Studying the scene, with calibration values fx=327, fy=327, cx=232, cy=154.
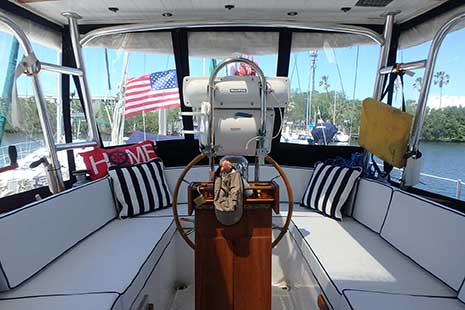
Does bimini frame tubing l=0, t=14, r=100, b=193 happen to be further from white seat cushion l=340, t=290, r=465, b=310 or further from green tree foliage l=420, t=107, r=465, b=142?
green tree foliage l=420, t=107, r=465, b=142

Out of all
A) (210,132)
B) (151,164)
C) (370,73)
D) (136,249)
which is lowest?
(136,249)

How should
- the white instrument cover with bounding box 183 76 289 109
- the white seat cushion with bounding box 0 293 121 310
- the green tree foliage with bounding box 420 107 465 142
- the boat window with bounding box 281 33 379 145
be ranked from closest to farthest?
the white seat cushion with bounding box 0 293 121 310, the white instrument cover with bounding box 183 76 289 109, the green tree foliage with bounding box 420 107 465 142, the boat window with bounding box 281 33 379 145

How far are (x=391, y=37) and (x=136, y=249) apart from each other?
2.70 metres

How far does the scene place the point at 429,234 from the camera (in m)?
1.66

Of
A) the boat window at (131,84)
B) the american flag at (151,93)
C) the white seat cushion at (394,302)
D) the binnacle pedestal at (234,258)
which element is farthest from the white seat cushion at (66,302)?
the american flag at (151,93)

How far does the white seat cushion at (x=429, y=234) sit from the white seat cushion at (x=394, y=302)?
115 millimetres

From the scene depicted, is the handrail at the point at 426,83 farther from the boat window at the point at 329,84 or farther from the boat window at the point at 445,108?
the boat window at the point at 329,84

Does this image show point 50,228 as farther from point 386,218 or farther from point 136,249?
point 386,218

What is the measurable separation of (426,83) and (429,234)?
108cm

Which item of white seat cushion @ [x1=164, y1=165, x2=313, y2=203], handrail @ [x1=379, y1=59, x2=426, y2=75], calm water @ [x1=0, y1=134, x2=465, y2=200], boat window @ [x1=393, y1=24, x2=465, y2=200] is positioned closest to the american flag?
white seat cushion @ [x1=164, y1=165, x2=313, y2=203]

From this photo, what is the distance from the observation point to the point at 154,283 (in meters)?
1.83

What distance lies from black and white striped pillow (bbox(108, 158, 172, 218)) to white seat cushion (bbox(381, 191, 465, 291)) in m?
1.70

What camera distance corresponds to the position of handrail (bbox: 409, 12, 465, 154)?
204cm

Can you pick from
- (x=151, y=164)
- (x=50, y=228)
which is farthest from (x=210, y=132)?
(x=151, y=164)
